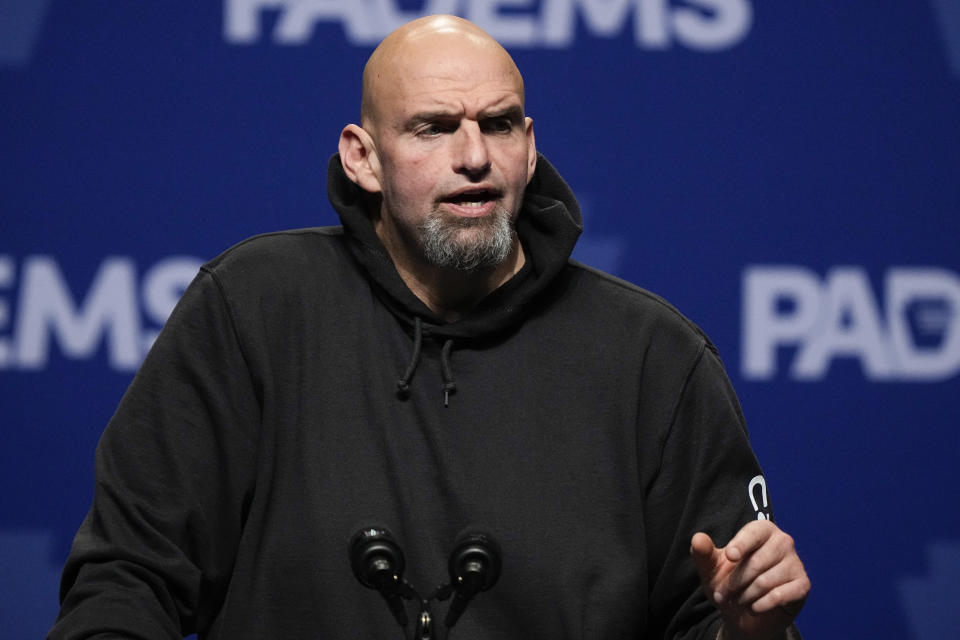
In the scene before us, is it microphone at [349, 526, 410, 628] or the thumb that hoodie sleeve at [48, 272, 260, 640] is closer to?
microphone at [349, 526, 410, 628]

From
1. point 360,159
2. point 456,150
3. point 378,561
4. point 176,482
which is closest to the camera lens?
point 378,561

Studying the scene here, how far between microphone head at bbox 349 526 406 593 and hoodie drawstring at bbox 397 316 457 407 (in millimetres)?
296

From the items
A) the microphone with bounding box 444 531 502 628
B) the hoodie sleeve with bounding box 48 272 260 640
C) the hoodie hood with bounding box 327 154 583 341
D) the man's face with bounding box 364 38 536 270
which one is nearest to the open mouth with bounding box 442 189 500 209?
the man's face with bounding box 364 38 536 270

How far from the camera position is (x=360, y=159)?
159 centimetres

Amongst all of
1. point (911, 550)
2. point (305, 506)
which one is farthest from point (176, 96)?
point (911, 550)

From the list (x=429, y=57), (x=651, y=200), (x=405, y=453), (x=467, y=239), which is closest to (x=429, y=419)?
(x=405, y=453)

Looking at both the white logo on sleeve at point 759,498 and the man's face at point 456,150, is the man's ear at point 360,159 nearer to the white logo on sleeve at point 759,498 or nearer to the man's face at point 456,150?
the man's face at point 456,150

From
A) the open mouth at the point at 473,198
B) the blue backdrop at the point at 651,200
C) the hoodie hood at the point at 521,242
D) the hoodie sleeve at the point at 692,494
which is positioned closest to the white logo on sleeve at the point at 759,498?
the hoodie sleeve at the point at 692,494

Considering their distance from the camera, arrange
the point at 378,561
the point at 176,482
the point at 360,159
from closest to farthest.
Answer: the point at 378,561, the point at 176,482, the point at 360,159

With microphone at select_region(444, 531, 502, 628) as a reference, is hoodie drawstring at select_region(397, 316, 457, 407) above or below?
above

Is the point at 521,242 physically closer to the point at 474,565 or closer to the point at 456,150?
the point at 456,150

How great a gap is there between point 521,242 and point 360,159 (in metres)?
0.24

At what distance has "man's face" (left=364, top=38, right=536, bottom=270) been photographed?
1.47m

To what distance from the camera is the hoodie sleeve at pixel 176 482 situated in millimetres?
1287
